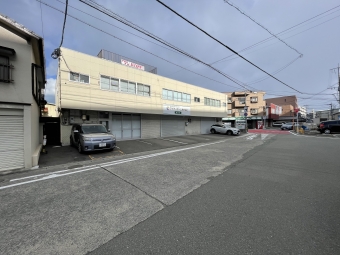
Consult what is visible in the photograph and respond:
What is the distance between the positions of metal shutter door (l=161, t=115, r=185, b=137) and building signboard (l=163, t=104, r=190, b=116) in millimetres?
963

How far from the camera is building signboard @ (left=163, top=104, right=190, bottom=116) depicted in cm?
1739

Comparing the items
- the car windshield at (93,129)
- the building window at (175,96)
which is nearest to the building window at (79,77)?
the car windshield at (93,129)

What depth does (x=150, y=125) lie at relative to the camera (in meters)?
16.9

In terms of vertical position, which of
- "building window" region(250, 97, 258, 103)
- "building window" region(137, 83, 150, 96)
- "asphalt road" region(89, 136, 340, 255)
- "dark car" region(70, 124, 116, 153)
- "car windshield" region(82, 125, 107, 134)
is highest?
"building window" region(250, 97, 258, 103)

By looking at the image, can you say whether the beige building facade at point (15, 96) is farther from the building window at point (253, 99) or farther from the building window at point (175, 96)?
the building window at point (253, 99)

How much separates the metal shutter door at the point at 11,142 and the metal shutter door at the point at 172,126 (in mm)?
13075

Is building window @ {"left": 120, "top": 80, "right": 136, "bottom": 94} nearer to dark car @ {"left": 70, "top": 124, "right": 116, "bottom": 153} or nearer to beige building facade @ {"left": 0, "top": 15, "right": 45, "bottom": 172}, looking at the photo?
dark car @ {"left": 70, "top": 124, "right": 116, "bottom": 153}

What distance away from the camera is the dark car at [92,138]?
835 cm

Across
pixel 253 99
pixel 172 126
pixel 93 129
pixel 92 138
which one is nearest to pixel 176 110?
pixel 172 126

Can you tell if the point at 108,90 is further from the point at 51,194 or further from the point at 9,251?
the point at 9,251

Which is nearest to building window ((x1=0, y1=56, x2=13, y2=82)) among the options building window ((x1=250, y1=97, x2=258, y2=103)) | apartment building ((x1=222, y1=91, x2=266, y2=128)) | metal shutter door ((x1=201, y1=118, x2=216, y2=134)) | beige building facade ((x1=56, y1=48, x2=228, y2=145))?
beige building facade ((x1=56, y1=48, x2=228, y2=145))

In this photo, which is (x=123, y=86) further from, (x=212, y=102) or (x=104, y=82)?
(x=212, y=102)

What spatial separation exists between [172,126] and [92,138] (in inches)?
465

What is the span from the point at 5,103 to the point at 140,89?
10.6 metres
